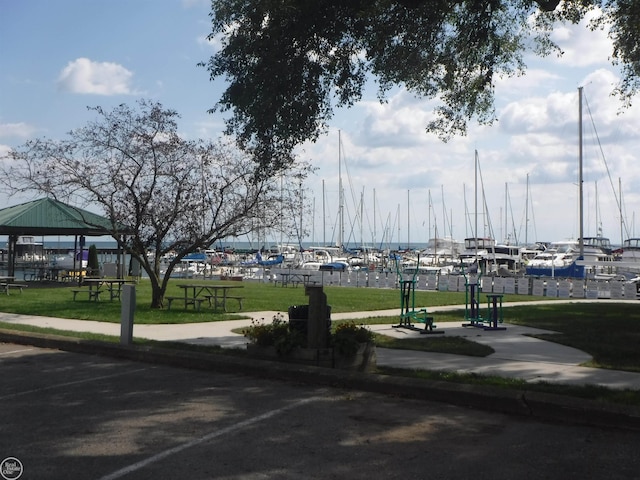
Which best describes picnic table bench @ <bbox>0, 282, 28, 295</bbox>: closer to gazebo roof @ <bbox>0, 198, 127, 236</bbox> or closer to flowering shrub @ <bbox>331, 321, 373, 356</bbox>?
gazebo roof @ <bbox>0, 198, 127, 236</bbox>

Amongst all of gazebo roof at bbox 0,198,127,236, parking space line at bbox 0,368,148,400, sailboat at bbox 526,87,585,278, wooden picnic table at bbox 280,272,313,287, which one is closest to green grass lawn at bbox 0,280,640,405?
parking space line at bbox 0,368,148,400

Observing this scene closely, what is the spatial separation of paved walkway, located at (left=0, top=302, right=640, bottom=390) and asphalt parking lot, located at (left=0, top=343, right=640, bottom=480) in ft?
7.87

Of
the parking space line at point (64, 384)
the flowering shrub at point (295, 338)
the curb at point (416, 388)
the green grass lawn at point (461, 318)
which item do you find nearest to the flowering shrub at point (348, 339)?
the flowering shrub at point (295, 338)

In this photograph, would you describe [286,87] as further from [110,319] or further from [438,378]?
[110,319]

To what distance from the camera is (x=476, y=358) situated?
11.6 meters

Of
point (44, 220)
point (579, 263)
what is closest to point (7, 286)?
point (44, 220)

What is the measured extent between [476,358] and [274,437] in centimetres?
578

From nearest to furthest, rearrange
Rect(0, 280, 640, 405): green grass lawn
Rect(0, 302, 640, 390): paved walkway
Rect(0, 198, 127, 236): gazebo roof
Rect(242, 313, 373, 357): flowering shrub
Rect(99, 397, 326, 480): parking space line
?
Rect(99, 397, 326, 480): parking space line → Rect(0, 280, 640, 405): green grass lawn → Rect(0, 302, 640, 390): paved walkway → Rect(242, 313, 373, 357): flowering shrub → Rect(0, 198, 127, 236): gazebo roof

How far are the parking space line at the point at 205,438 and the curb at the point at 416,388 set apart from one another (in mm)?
881

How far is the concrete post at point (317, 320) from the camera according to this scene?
1003 cm

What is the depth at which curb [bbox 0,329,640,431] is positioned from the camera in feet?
23.8

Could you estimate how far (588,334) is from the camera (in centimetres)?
1481

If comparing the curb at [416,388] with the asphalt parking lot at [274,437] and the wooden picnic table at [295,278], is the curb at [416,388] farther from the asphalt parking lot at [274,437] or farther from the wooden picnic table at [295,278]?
the wooden picnic table at [295,278]

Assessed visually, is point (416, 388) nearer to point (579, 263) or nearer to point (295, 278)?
point (295, 278)
